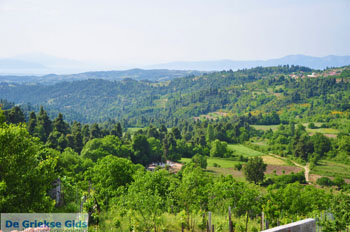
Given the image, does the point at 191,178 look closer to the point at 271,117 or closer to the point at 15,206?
the point at 15,206

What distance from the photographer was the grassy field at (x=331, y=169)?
201 ft

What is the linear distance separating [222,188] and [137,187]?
20.1 ft

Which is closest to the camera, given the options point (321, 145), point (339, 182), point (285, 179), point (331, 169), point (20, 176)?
point (20, 176)

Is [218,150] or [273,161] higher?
[218,150]

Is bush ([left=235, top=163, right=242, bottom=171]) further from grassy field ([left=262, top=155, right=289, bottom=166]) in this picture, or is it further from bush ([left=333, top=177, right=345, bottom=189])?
bush ([left=333, top=177, right=345, bottom=189])

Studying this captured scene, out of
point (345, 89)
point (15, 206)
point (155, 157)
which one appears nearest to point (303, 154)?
point (155, 157)

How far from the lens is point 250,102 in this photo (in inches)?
6826

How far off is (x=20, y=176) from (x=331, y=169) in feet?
224

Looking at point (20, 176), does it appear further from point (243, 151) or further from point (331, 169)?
point (243, 151)

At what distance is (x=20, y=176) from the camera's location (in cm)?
1274

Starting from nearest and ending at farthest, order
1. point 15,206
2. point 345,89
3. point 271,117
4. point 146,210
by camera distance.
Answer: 1. point 15,206
2. point 146,210
3. point 271,117
4. point 345,89

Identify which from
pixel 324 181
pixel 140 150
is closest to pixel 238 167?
pixel 324 181

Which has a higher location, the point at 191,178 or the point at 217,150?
the point at 191,178

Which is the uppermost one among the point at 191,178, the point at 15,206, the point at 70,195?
the point at 15,206
